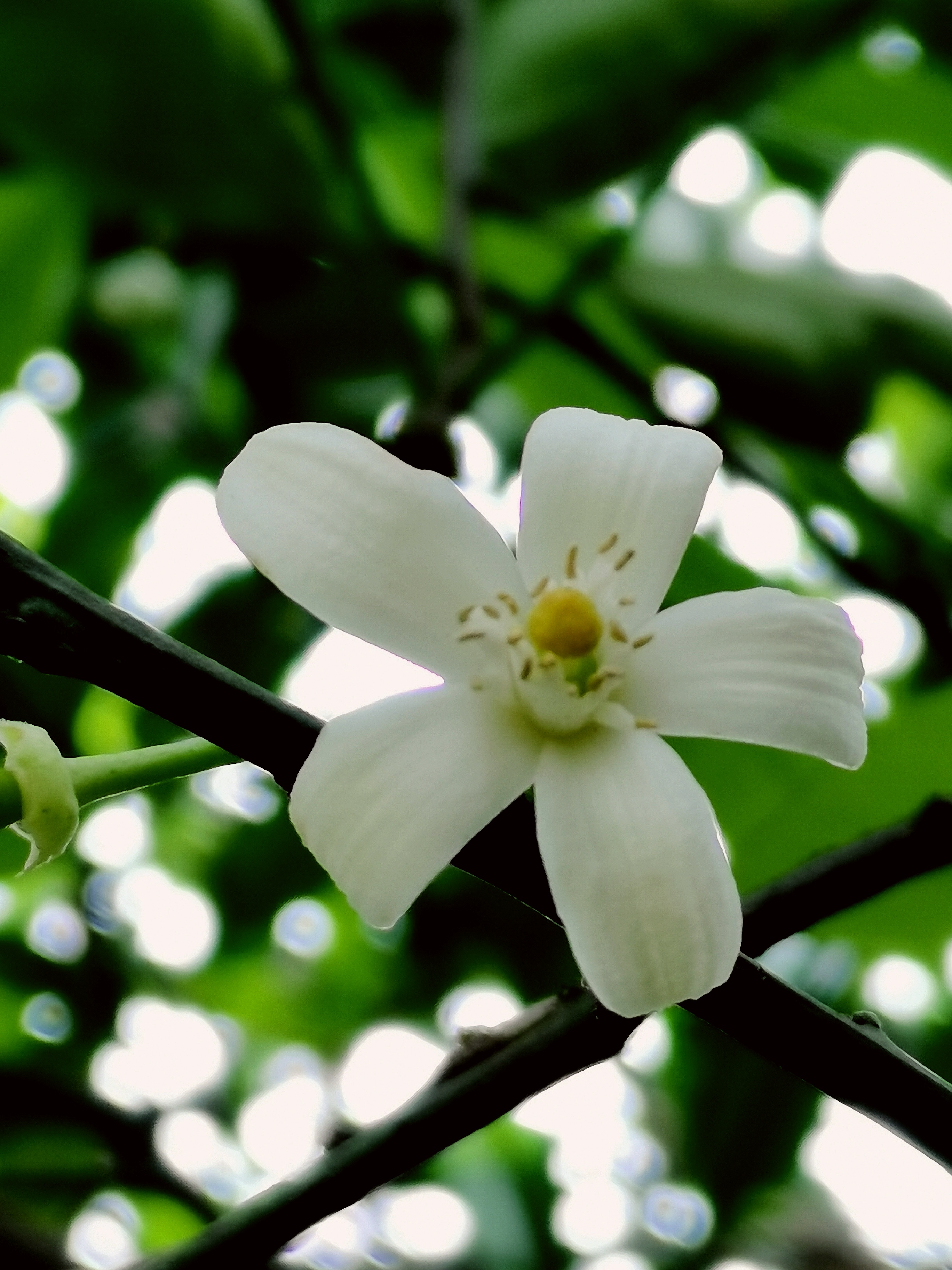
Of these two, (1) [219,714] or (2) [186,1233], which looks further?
(2) [186,1233]

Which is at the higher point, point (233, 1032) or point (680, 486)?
point (680, 486)

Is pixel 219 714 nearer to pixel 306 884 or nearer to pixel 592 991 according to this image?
pixel 592 991

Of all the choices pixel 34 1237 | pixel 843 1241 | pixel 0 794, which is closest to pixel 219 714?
pixel 0 794

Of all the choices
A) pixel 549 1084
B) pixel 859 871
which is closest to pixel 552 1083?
pixel 549 1084

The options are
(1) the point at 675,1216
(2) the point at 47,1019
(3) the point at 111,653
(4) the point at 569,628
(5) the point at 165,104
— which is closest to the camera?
(3) the point at 111,653

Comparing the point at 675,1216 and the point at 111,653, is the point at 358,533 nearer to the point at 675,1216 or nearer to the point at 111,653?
the point at 111,653

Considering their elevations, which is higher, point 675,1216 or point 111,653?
point 111,653
